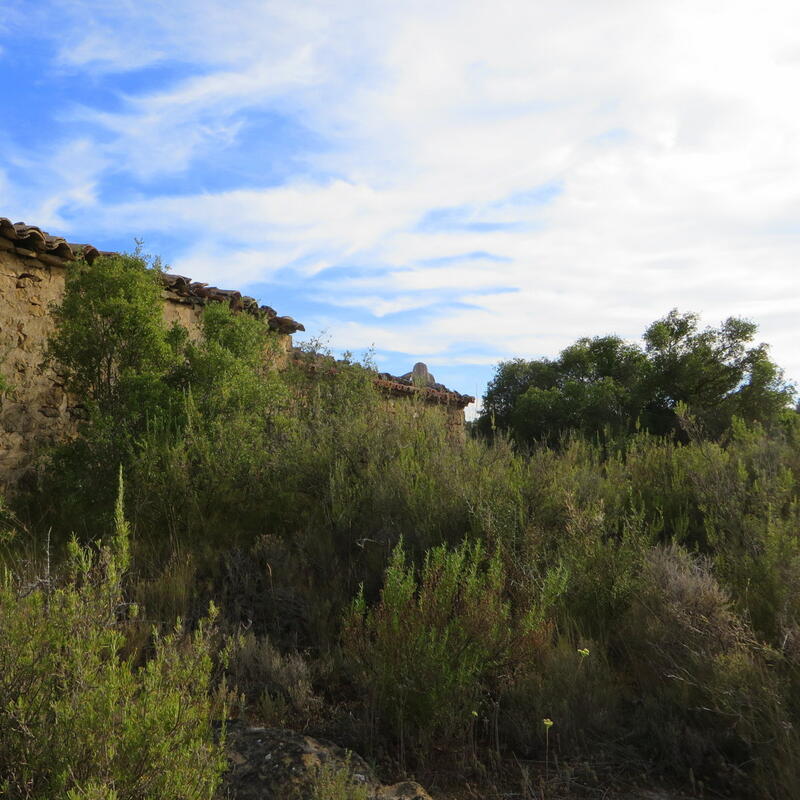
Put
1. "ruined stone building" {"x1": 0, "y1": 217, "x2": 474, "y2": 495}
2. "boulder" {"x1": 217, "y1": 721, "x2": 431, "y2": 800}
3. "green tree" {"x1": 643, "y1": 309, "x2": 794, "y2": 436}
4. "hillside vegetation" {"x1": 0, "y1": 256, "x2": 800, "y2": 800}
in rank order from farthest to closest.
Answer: "green tree" {"x1": 643, "y1": 309, "x2": 794, "y2": 436}, "ruined stone building" {"x1": 0, "y1": 217, "x2": 474, "y2": 495}, "boulder" {"x1": 217, "y1": 721, "x2": 431, "y2": 800}, "hillside vegetation" {"x1": 0, "y1": 256, "x2": 800, "y2": 800}

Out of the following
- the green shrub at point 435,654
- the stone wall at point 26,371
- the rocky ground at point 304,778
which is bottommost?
the rocky ground at point 304,778

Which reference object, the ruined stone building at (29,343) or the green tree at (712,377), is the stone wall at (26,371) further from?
the green tree at (712,377)

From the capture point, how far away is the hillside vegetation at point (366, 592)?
2777 mm

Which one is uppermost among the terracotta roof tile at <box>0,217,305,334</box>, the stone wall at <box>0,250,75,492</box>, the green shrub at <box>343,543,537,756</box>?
the terracotta roof tile at <box>0,217,305,334</box>

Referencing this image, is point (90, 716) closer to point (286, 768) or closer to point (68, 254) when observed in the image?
point (286, 768)

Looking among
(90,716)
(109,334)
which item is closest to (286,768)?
(90,716)

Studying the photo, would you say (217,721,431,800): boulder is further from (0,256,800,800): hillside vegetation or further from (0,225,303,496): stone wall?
(0,225,303,496): stone wall

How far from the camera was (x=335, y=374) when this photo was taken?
11805 mm

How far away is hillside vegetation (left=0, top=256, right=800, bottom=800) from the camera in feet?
9.11

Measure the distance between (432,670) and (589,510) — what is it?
7.43ft

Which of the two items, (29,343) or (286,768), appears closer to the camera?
(286,768)

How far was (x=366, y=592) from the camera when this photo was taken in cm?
525

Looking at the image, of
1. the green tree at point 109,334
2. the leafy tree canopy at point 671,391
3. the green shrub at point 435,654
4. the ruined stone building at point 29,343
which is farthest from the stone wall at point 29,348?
the leafy tree canopy at point 671,391

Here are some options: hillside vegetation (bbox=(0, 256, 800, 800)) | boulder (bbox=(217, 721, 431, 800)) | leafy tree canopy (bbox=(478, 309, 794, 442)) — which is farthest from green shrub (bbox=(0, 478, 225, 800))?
leafy tree canopy (bbox=(478, 309, 794, 442))
